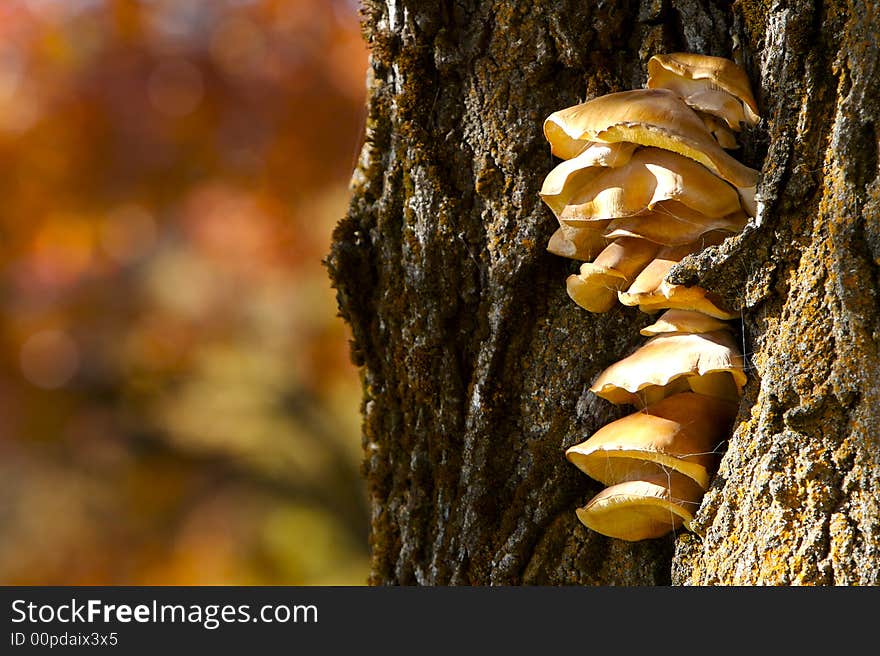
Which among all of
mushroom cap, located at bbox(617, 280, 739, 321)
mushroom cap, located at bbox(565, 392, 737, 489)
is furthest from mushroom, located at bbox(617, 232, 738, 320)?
mushroom cap, located at bbox(565, 392, 737, 489)

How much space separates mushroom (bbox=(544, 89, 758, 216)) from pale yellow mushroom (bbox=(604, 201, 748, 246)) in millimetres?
28

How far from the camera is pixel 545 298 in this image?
1176 millimetres

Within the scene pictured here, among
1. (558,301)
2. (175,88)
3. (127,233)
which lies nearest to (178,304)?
(127,233)

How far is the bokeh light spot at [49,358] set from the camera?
471cm

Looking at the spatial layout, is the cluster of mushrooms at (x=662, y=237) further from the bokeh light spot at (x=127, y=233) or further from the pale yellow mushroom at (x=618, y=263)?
the bokeh light spot at (x=127, y=233)

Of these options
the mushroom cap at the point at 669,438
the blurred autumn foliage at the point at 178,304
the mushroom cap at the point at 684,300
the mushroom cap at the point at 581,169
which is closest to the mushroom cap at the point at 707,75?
the mushroom cap at the point at 581,169

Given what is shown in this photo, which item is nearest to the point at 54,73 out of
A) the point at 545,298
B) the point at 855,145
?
the point at 545,298

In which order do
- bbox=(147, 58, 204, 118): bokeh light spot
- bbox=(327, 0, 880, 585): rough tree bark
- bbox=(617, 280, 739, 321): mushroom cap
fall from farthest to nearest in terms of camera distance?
bbox=(147, 58, 204, 118): bokeh light spot
bbox=(617, 280, 739, 321): mushroom cap
bbox=(327, 0, 880, 585): rough tree bark

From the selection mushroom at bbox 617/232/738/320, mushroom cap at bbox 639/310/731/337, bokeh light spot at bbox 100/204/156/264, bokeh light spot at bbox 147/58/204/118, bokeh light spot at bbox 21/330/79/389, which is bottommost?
mushroom cap at bbox 639/310/731/337

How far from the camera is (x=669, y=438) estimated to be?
0.96 m

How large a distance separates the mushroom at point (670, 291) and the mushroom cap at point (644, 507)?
213mm

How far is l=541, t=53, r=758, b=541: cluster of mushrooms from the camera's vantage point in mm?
947

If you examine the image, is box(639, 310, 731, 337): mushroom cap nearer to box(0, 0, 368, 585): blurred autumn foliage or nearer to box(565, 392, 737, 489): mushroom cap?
box(565, 392, 737, 489): mushroom cap

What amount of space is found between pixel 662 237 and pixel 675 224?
22 millimetres
